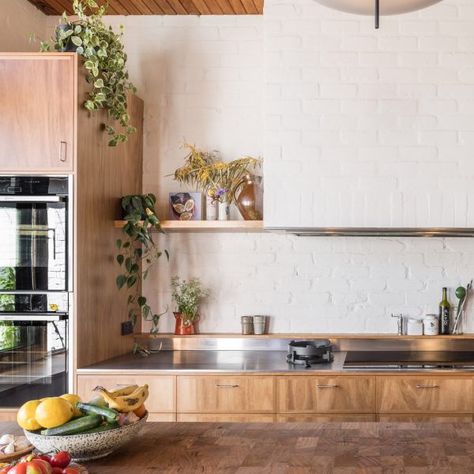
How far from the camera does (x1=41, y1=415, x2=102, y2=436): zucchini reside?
1.86 m

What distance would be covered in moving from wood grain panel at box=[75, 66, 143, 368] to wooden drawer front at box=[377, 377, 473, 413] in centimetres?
144

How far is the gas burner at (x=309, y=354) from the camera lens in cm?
368

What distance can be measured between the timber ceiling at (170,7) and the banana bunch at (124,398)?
2676 millimetres

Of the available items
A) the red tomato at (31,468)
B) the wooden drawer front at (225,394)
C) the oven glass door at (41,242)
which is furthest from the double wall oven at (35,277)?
the red tomato at (31,468)

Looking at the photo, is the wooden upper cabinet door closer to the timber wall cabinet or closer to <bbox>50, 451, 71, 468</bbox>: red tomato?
the timber wall cabinet

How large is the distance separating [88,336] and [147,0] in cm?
191

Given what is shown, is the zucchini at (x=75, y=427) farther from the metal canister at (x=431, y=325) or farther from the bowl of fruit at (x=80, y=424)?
the metal canister at (x=431, y=325)

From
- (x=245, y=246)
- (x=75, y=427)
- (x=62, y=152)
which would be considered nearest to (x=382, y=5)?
(x=75, y=427)

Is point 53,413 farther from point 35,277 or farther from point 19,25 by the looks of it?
point 19,25

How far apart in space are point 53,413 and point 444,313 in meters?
2.74

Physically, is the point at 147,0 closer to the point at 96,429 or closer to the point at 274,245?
the point at 274,245

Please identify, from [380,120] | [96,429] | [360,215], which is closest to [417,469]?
[96,429]

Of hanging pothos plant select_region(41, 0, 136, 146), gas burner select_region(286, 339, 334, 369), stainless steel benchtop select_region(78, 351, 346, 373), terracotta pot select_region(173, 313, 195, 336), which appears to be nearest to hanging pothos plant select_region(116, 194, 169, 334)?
terracotta pot select_region(173, 313, 195, 336)

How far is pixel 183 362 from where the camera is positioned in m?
3.78
